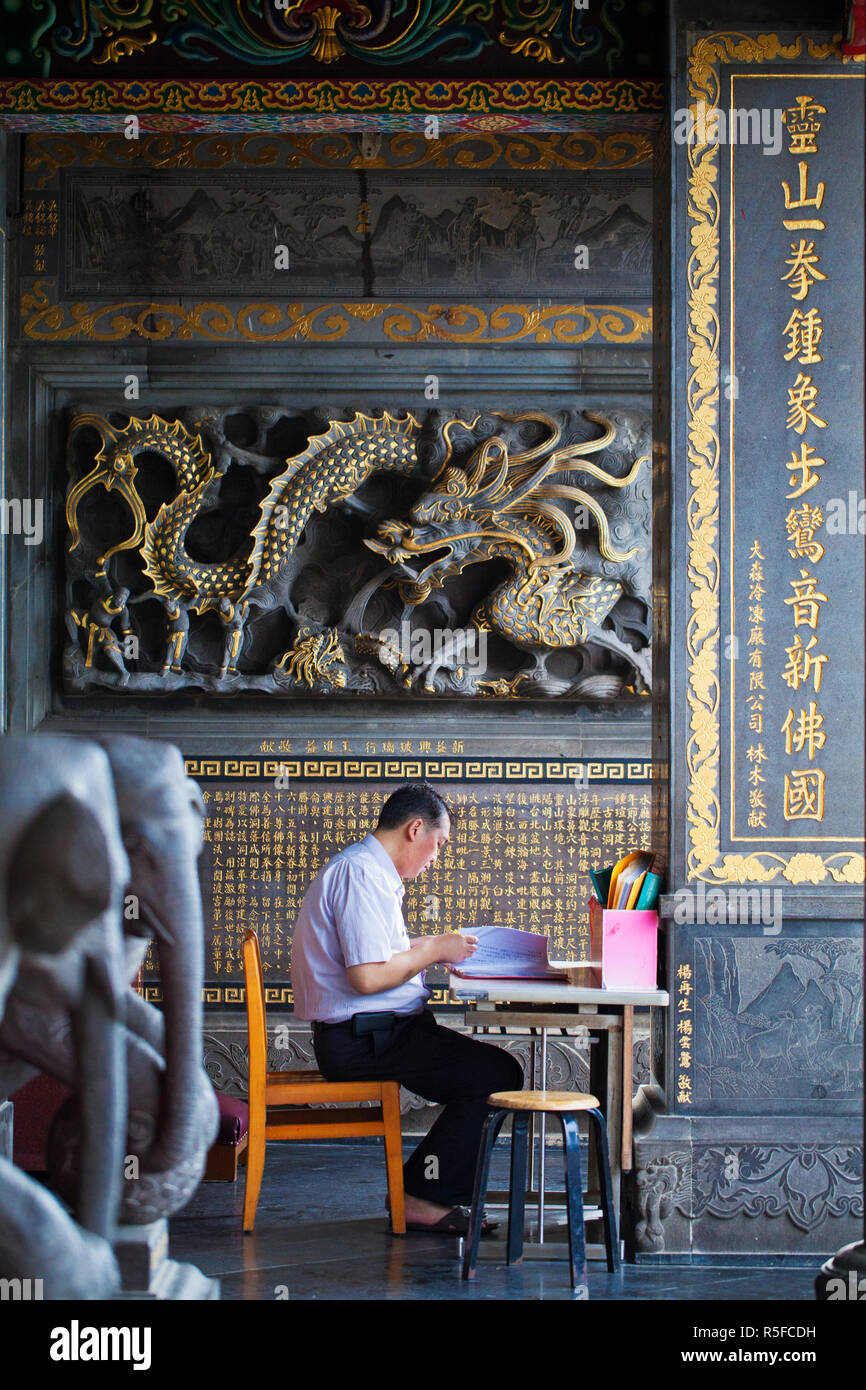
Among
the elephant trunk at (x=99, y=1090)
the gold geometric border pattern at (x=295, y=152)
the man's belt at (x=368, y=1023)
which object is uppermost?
the gold geometric border pattern at (x=295, y=152)

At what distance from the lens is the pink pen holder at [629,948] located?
152 inches

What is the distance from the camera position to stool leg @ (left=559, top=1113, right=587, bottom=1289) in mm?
3449

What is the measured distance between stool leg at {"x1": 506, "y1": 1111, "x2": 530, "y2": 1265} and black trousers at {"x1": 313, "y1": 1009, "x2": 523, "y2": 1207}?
0.39 meters

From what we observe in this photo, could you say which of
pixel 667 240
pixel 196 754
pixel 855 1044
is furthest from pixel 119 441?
pixel 855 1044

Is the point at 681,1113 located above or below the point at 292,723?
below

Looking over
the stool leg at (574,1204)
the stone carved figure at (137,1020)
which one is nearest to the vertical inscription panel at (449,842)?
the stool leg at (574,1204)

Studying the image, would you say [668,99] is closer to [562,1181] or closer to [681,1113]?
[681,1113]

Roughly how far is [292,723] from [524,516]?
4.00ft

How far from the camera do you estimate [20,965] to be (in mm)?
2166

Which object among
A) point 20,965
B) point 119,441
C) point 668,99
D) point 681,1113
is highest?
point 668,99

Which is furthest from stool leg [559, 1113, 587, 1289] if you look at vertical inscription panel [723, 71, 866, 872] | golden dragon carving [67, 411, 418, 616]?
golden dragon carving [67, 411, 418, 616]

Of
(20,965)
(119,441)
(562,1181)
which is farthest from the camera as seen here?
(119,441)

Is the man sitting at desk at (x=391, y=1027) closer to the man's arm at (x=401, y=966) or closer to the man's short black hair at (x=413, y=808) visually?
the man's arm at (x=401, y=966)

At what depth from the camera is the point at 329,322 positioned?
5.72 meters
